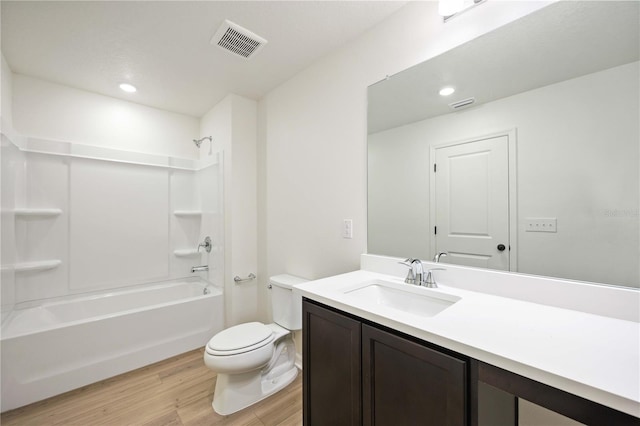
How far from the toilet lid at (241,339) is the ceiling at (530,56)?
170 centimetres

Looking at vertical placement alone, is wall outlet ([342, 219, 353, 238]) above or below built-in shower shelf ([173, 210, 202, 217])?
below

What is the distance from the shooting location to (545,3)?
107cm

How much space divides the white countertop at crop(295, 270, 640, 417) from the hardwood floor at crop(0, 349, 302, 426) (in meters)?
1.18

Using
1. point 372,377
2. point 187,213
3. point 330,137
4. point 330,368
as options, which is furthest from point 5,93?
point 372,377

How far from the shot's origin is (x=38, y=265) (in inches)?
89.0

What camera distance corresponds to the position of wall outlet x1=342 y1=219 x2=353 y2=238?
Result: 1803mm

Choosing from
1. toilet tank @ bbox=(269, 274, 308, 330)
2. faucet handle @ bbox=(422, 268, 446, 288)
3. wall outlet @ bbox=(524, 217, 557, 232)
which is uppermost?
wall outlet @ bbox=(524, 217, 557, 232)

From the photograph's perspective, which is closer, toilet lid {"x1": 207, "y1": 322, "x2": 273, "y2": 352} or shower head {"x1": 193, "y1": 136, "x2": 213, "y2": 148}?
toilet lid {"x1": 207, "y1": 322, "x2": 273, "y2": 352}

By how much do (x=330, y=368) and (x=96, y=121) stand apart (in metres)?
3.15

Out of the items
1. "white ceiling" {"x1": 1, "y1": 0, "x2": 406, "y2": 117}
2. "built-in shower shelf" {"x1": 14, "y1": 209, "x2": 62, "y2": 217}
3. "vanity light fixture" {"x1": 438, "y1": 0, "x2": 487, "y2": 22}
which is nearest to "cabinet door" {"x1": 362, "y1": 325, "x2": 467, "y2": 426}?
"vanity light fixture" {"x1": 438, "y1": 0, "x2": 487, "y2": 22}

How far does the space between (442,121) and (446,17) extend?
515mm

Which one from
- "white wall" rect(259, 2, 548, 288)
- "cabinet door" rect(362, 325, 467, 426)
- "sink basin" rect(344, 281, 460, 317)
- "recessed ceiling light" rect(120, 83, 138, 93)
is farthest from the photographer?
"recessed ceiling light" rect(120, 83, 138, 93)

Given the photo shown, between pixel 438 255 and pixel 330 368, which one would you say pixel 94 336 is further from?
pixel 438 255

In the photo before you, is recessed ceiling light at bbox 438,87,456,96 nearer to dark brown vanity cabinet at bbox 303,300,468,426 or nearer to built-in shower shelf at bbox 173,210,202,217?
dark brown vanity cabinet at bbox 303,300,468,426
